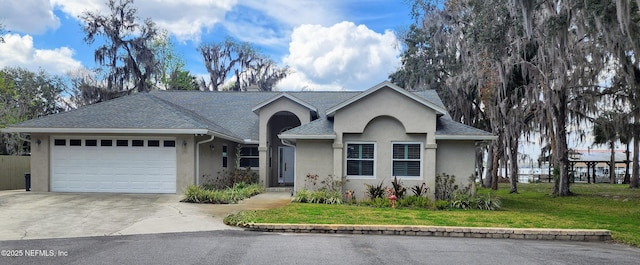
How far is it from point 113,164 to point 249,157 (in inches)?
266

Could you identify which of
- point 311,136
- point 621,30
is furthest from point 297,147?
point 621,30

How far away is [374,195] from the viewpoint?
14852mm

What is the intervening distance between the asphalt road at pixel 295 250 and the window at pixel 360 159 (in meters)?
6.51

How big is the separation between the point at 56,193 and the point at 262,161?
774cm

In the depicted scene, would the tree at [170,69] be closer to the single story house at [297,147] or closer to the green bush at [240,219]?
the single story house at [297,147]

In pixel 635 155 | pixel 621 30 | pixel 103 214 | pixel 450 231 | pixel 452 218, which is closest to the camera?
pixel 450 231

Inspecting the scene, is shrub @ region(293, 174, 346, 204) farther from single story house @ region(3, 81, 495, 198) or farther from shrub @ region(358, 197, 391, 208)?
shrub @ region(358, 197, 391, 208)

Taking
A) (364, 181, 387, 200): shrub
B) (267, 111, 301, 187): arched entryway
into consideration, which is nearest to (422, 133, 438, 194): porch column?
(364, 181, 387, 200): shrub

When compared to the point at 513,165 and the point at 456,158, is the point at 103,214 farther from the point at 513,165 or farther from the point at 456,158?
the point at 513,165

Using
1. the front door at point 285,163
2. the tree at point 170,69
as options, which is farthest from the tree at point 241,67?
the front door at point 285,163

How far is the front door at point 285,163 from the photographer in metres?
21.9

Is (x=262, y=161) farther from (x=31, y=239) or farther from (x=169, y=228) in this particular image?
(x=31, y=239)

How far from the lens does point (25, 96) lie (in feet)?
104

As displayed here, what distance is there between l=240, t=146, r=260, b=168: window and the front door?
A: 1.33m
